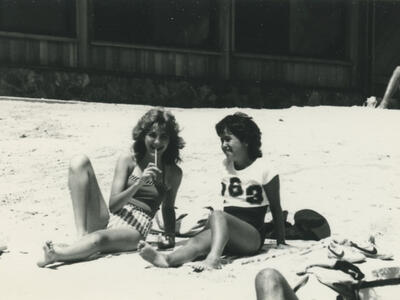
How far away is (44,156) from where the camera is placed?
8.95 metres

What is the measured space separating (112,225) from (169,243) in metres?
0.44

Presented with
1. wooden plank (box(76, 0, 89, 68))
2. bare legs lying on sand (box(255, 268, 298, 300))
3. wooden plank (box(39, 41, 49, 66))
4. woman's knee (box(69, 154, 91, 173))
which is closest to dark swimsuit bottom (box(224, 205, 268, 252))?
woman's knee (box(69, 154, 91, 173))

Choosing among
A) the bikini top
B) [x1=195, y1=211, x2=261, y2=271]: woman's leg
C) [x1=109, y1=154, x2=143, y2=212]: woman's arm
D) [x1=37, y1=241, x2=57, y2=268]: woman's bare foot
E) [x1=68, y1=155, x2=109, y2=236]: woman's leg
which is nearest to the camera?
[x1=195, y1=211, x2=261, y2=271]: woman's leg

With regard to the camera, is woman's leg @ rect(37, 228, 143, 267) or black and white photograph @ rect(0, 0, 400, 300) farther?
woman's leg @ rect(37, 228, 143, 267)

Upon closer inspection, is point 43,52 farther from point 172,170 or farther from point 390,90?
point 172,170

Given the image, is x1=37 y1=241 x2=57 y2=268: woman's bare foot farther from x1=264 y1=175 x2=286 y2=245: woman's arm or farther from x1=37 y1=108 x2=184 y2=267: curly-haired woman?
x1=264 y1=175 x2=286 y2=245: woman's arm

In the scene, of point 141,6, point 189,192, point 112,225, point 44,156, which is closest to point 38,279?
point 112,225

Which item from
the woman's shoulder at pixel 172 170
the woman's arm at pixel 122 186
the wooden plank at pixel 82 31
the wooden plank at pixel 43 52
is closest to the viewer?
the woman's arm at pixel 122 186

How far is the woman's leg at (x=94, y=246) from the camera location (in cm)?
545

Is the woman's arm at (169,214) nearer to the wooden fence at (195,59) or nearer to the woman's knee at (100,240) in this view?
the woman's knee at (100,240)

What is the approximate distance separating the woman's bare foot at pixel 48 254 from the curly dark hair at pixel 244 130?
1.47 metres

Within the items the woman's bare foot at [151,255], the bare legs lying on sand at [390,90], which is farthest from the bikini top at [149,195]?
the bare legs lying on sand at [390,90]

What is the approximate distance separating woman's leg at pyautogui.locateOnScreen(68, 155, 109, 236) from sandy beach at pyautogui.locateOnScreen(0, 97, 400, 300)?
0.38 metres

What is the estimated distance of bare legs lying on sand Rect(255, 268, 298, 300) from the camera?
3846mm
